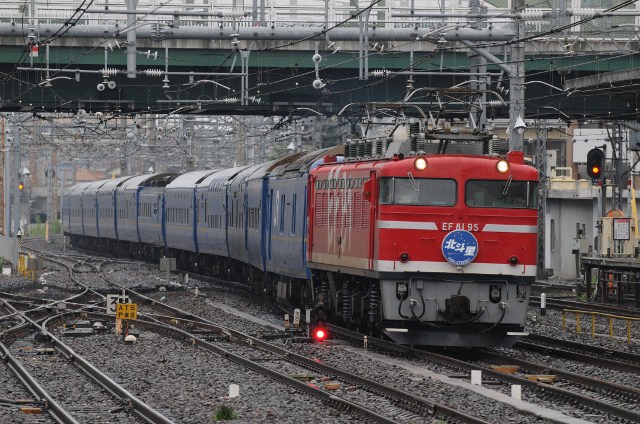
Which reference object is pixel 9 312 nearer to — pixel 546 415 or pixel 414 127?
pixel 414 127

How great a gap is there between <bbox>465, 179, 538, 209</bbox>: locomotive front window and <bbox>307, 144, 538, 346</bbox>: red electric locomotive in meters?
0.01

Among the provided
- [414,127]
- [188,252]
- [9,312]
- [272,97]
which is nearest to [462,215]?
[414,127]

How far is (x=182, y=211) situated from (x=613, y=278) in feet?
57.9

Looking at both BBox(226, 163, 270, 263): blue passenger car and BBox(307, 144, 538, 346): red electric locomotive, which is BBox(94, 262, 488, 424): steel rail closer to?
BBox(307, 144, 538, 346): red electric locomotive

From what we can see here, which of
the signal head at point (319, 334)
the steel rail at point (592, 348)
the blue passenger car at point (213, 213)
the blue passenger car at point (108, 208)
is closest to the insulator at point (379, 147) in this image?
the signal head at point (319, 334)

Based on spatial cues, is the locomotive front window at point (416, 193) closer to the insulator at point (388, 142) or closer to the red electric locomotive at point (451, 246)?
the red electric locomotive at point (451, 246)

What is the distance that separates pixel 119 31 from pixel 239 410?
49.0 feet

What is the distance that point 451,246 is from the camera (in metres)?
18.7

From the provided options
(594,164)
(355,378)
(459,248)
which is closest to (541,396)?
(355,378)

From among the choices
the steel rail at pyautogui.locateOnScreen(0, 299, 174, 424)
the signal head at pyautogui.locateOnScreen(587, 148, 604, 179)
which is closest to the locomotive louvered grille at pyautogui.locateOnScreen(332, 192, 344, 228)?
the steel rail at pyautogui.locateOnScreen(0, 299, 174, 424)

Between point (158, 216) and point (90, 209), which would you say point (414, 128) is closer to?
point (158, 216)

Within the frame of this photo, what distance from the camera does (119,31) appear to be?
89.9 feet

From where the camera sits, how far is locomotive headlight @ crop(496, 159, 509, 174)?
1898cm

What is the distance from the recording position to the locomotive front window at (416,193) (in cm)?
1884
